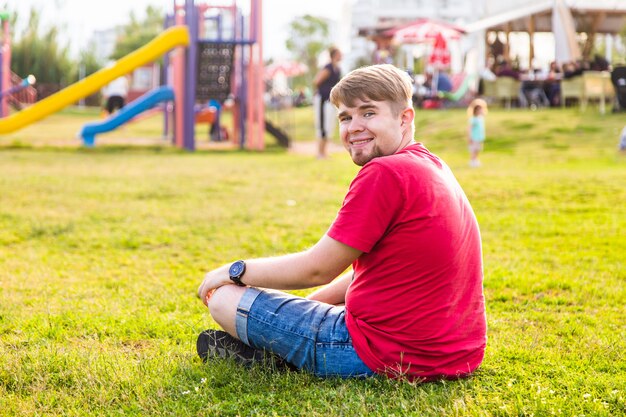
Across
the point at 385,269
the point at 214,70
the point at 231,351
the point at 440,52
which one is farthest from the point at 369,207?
the point at 440,52

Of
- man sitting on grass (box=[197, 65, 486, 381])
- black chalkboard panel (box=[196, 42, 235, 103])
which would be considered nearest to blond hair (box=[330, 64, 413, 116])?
man sitting on grass (box=[197, 65, 486, 381])

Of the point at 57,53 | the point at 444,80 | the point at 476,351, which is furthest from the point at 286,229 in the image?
the point at 57,53

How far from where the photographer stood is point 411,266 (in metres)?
2.86

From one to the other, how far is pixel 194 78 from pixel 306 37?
5808 centimetres

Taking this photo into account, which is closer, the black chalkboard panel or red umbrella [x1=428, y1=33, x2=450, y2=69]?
the black chalkboard panel

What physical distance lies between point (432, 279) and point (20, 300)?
2664mm

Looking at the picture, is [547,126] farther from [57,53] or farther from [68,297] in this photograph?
[57,53]

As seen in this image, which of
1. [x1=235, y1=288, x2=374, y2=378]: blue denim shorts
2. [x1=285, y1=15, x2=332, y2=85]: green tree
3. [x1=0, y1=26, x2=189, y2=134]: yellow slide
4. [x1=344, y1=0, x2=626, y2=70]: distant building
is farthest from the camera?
[x1=285, y1=15, x2=332, y2=85]: green tree

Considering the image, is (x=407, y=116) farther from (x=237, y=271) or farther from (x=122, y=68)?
(x=122, y=68)

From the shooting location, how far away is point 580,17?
28.1 m

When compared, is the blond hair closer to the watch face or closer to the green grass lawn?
the watch face

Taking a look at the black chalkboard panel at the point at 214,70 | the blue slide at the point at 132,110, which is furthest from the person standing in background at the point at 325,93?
the blue slide at the point at 132,110

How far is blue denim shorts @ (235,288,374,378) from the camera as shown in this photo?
3004 mm

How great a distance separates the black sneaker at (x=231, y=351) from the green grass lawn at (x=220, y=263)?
0.18ft
